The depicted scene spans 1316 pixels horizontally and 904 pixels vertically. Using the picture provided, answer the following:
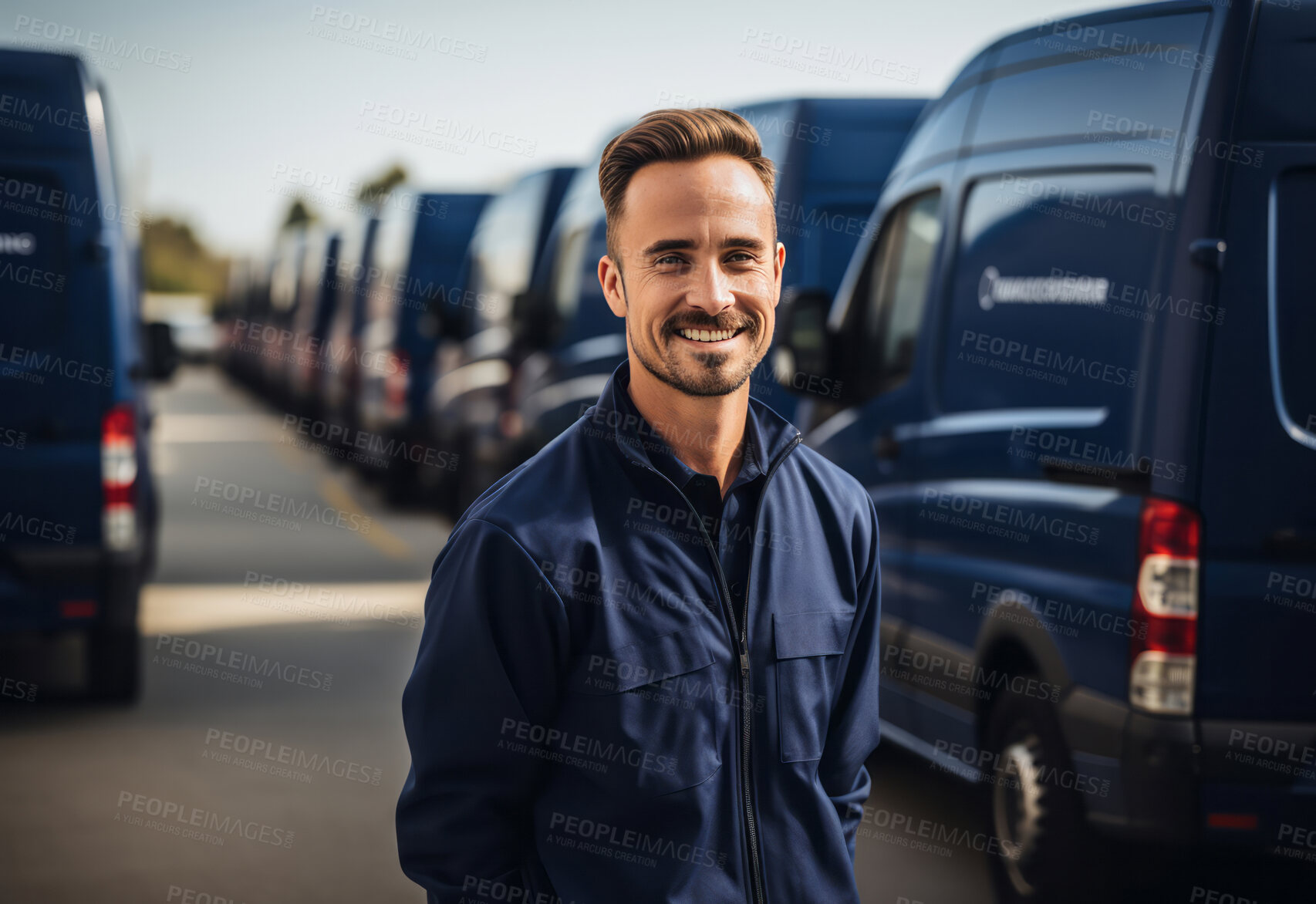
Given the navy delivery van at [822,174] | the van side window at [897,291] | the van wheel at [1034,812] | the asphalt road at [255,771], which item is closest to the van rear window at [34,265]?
the asphalt road at [255,771]

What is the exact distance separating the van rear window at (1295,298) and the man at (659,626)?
2.06 m

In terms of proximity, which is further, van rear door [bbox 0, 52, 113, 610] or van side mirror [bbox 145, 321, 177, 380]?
van side mirror [bbox 145, 321, 177, 380]

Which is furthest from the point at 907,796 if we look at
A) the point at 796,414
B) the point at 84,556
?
the point at 84,556

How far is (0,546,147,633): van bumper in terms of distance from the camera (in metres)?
6.11

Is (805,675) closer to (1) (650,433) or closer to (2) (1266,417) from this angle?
(1) (650,433)

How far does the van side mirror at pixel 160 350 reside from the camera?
27.0 feet

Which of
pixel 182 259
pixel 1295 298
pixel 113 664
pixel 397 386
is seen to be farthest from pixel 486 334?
pixel 182 259

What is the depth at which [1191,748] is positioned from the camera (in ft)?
12.0

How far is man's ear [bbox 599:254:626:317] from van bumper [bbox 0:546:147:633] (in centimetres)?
470

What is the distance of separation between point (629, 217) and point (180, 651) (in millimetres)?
6661

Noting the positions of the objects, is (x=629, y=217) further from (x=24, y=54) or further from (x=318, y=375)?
(x=318, y=375)

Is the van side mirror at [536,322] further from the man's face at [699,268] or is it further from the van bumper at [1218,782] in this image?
the man's face at [699,268]

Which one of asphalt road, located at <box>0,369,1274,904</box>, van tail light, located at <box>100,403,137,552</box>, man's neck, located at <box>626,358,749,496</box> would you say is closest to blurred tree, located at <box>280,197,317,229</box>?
asphalt road, located at <box>0,369,1274,904</box>

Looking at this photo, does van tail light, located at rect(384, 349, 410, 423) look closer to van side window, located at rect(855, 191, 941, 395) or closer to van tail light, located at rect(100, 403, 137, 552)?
van tail light, located at rect(100, 403, 137, 552)
